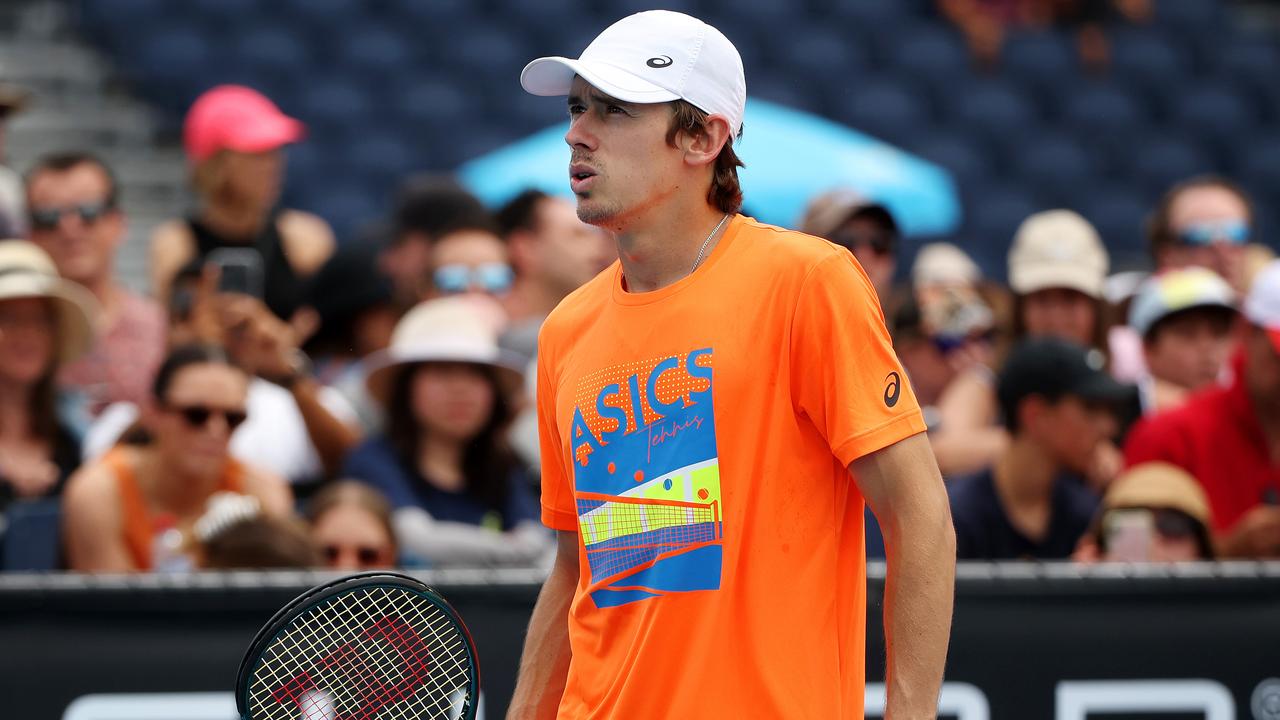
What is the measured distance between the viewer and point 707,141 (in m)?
2.62

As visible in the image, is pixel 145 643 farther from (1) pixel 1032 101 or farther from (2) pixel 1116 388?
(1) pixel 1032 101

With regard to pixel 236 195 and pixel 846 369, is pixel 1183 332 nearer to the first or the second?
pixel 236 195

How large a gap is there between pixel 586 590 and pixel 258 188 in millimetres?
4118

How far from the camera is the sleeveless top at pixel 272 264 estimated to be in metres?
6.31

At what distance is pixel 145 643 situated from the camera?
422cm

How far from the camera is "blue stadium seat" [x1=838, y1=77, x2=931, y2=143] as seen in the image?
38.1ft

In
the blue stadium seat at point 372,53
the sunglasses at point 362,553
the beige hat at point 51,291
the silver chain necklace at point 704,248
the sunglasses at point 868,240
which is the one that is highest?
the blue stadium seat at point 372,53

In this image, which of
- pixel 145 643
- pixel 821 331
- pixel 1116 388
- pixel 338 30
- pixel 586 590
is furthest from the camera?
pixel 338 30

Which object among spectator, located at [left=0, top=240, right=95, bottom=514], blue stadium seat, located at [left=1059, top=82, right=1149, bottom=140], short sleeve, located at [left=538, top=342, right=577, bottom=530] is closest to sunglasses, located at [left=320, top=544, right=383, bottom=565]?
spectator, located at [left=0, top=240, right=95, bottom=514]

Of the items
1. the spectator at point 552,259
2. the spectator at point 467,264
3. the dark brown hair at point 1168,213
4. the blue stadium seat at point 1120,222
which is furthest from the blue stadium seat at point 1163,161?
the spectator at point 467,264

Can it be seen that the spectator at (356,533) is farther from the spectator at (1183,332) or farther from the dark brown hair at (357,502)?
the spectator at (1183,332)

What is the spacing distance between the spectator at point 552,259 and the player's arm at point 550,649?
279 cm

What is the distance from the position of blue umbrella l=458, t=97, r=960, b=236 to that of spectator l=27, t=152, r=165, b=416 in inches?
94.8

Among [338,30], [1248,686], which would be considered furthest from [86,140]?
[1248,686]
